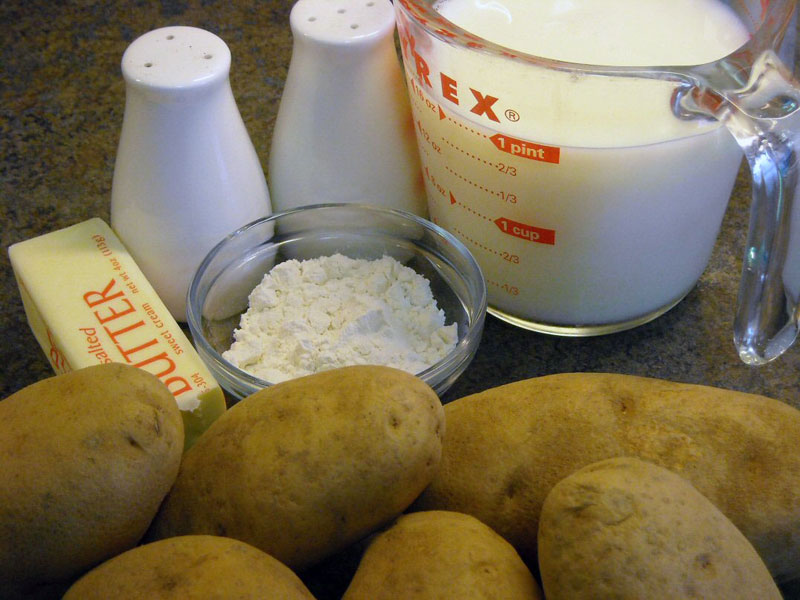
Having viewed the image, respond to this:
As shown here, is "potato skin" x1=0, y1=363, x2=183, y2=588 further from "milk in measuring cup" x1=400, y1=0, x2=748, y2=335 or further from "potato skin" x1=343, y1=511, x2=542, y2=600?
"milk in measuring cup" x1=400, y1=0, x2=748, y2=335

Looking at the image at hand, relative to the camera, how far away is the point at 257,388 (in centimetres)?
75

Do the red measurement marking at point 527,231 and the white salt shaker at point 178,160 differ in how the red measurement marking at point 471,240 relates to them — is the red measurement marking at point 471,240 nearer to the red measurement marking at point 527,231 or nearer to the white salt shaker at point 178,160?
the red measurement marking at point 527,231

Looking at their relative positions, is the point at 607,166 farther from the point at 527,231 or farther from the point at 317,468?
the point at 317,468

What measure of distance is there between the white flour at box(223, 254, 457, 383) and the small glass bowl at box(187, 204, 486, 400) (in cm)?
3

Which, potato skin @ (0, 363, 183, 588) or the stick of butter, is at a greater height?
potato skin @ (0, 363, 183, 588)

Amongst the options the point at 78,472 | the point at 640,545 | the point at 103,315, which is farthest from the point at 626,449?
the point at 103,315

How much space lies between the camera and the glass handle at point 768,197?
673 mm

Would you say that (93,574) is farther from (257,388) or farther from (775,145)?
(775,145)

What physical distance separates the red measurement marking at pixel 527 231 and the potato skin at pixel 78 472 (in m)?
0.35

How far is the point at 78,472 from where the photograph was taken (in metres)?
0.56

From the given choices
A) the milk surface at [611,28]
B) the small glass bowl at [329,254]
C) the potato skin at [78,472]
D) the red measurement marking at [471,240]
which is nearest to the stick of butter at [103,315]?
the small glass bowl at [329,254]

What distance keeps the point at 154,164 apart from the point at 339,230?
193 millimetres

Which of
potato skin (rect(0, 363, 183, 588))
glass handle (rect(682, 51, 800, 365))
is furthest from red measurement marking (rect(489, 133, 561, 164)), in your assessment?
potato skin (rect(0, 363, 183, 588))

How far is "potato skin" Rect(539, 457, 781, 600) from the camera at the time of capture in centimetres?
49
